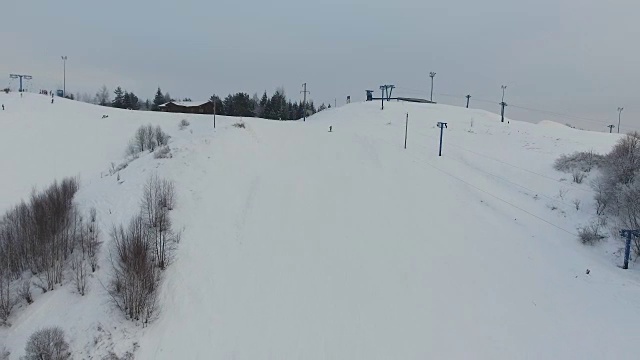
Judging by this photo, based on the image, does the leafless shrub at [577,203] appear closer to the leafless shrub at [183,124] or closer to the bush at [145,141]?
the bush at [145,141]

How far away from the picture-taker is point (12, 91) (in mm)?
53531

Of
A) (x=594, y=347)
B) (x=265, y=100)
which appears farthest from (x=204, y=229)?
(x=265, y=100)

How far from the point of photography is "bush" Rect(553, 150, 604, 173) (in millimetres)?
25763

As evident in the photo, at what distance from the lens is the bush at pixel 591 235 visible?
746 inches

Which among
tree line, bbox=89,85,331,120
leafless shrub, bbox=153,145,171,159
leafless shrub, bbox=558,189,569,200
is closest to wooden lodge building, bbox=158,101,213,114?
tree line, bbox=89,85,331,120

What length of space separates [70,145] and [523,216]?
3733 cm

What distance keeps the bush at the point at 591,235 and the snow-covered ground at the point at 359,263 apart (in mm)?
347

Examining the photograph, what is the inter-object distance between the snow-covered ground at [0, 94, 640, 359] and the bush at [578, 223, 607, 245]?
1.14 feet

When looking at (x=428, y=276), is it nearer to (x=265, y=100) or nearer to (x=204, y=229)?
(x=204, y=229)

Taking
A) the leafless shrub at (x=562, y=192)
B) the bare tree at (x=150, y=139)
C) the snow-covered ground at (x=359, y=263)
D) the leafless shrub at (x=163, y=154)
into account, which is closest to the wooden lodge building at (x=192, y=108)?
the bare tree at (x=150, y=139)

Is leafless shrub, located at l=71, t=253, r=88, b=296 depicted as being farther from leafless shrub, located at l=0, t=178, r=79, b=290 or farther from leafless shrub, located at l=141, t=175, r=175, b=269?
leafless shrub, located at l=141, t=175, r=175, b=269

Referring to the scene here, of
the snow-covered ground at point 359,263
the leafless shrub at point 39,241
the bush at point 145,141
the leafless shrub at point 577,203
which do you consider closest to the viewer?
the snow-covered ground at point 359,263

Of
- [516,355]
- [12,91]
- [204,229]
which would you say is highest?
[12,91]

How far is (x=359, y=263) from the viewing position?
1712cm
